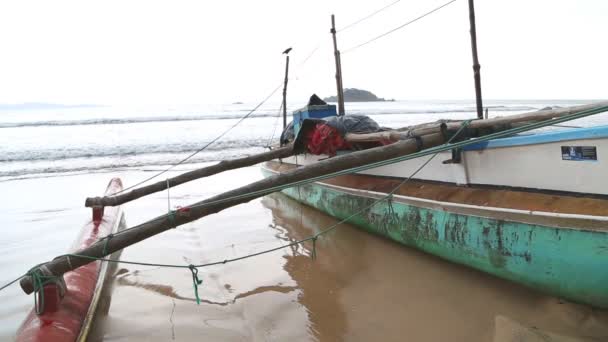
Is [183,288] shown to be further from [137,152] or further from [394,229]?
→ [137,152]

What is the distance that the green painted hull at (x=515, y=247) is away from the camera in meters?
3.23

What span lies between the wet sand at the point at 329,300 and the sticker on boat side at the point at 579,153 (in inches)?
51.7

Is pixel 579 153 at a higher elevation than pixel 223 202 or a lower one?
higher

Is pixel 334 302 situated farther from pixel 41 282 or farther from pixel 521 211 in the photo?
pixel 41 282

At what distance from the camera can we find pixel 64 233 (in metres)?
7.16

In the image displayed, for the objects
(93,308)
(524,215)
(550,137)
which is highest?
(550,137)

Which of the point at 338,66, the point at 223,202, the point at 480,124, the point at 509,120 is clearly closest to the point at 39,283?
the point at 223,202

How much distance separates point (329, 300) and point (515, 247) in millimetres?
1957

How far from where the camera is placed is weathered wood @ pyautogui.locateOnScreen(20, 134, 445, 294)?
3836 mm

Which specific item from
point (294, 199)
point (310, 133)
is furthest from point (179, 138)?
point (310, 133)

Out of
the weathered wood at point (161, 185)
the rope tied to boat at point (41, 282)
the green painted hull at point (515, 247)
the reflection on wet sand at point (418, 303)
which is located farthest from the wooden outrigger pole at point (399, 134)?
the rope tied to boat at point (41, 282)

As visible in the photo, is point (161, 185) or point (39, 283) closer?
point (39, 283)

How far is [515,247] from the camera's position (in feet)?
12.3

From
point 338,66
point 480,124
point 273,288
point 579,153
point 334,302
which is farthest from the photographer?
point 338,66
